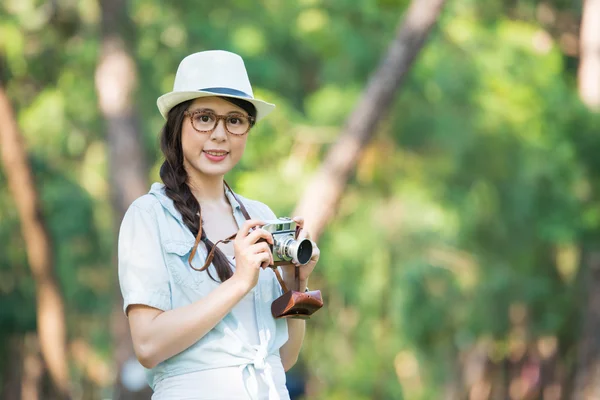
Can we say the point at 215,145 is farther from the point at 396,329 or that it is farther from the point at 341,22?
the point at 396,329

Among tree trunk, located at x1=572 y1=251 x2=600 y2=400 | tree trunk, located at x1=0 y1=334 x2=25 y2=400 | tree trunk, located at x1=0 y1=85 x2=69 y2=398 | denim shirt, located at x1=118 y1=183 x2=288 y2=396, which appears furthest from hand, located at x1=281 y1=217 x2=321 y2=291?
tree trunk, located at x1=0 y1=334 x2=25 y2=400

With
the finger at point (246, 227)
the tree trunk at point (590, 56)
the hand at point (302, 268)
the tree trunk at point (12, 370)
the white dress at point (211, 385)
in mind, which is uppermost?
the tree trunk at point (590, 56)

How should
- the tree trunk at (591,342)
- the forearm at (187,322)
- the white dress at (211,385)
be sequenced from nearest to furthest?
the forearm at (187,322), the white dress at (211,385), the tree trunk at (591,342)

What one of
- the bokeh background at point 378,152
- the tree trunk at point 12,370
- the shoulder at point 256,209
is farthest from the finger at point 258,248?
the tree trunk at point 12,370

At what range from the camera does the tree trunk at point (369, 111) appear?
27.1 feet

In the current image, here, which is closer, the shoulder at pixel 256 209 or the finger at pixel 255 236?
the finger at pixel 255 236

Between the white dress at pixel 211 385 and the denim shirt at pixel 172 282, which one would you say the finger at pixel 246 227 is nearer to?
the denim shirt at pixel 172 282

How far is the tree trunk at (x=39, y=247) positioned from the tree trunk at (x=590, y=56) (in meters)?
6.16

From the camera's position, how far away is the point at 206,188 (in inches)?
115

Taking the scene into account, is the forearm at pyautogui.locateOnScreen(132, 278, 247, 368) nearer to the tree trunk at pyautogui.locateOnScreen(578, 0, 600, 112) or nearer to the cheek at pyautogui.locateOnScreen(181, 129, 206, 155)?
the cheek at pyautogui.locateOnScreen(181, 129, 206, 155)

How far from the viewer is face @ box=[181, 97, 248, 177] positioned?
2838mm

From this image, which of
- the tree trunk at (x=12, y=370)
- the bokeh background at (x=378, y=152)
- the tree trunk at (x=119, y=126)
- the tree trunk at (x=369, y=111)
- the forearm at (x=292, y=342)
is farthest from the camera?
the tree trunk at (x=12, y=370)

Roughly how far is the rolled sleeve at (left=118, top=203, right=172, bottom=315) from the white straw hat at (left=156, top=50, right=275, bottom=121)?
33 cm

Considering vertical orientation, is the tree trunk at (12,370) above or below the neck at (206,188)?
below
